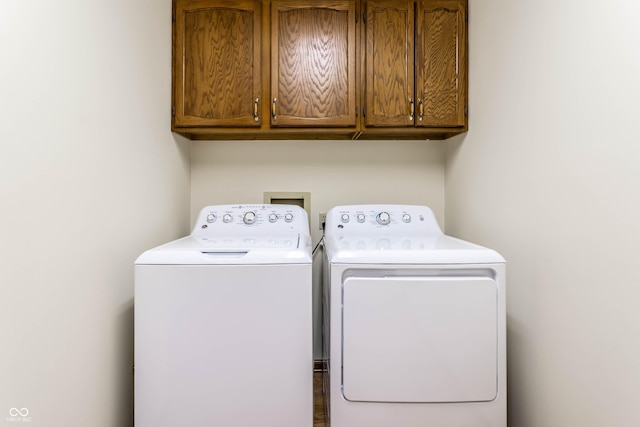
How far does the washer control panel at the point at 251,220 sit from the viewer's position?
1.76 metres

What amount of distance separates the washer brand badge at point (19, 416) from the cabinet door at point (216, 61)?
1.30m

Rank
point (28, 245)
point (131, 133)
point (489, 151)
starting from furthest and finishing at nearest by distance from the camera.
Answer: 1. point (489, 151)
2. point (131, 133)
3. point (28, 245)

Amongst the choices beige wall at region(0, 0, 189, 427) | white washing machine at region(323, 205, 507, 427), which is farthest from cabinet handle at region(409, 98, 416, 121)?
beige wall at region(0, 0, 189, 427)

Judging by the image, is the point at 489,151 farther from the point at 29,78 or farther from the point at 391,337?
the point at 29,78

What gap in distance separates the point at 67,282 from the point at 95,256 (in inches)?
5.4

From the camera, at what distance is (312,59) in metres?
1.79

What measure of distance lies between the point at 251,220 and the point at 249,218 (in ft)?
0.05

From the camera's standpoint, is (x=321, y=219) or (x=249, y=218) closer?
(x=249, y=218)

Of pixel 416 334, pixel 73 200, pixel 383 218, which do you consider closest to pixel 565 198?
pixel 416 334

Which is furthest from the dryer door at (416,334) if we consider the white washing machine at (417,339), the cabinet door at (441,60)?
the cabinet door at (441,60)

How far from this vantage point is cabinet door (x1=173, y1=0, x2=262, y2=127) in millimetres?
1784

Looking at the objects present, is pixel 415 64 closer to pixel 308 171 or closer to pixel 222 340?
pixel 308 171

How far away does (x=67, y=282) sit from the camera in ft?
3.48

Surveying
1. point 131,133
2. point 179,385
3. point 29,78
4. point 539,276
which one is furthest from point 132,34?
point 539,276
